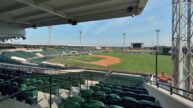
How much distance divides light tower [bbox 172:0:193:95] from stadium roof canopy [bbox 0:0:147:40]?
2.41 metres

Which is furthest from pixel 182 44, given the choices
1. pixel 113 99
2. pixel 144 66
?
pixel 144 66

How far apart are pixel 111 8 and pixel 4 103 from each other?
558 cm

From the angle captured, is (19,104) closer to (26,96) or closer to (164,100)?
(26,96)

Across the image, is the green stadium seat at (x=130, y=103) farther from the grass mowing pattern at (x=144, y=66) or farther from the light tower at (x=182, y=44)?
the grass mowing pattern at (x=144, y=66)

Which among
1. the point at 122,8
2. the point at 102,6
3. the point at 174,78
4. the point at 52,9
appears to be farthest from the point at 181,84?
the point at 52,9

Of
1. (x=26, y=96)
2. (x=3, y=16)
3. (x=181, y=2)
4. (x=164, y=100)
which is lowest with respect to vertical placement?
(x=164, y=100)

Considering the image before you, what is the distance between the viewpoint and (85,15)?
10.5m

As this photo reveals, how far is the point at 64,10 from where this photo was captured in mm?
9320

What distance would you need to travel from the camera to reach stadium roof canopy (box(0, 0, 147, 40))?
26.1ft

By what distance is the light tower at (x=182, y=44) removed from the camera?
10009mm

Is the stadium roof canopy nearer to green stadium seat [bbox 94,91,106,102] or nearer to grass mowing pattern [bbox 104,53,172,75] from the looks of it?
green stadium seat [bbox 94,91,106,102]

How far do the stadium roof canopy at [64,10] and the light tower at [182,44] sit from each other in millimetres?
2406

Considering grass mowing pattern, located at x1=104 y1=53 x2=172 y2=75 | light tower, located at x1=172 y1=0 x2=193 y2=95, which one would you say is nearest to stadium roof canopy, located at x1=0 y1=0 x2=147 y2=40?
light tower, located at x1=172 y1=0 x2=193 y2=95

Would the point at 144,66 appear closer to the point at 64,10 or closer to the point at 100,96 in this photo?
the point at 64,10
